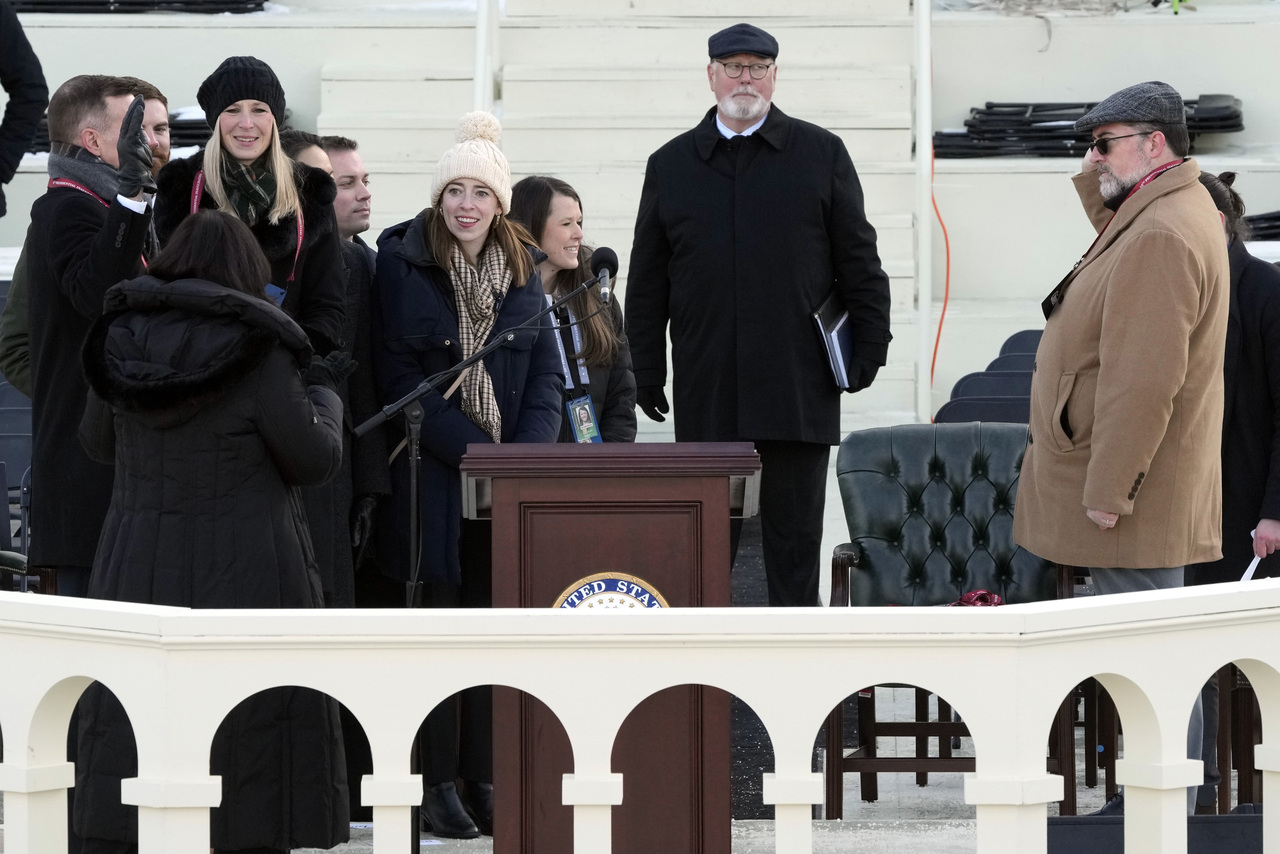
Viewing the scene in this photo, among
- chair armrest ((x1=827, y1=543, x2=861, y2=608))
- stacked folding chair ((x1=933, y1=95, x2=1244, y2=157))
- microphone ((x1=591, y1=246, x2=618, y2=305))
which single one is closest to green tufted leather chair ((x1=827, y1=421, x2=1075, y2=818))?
chair armrest ((x1=827, y1=543, x2=861, y2=608))

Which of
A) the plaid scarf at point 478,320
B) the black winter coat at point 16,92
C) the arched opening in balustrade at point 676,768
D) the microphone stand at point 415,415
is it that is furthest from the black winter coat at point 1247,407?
the black winter coat at point 16,92

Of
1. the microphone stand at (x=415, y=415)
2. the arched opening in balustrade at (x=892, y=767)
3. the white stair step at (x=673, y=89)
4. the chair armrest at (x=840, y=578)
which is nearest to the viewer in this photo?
the microphone stand at (x=415, y=415)

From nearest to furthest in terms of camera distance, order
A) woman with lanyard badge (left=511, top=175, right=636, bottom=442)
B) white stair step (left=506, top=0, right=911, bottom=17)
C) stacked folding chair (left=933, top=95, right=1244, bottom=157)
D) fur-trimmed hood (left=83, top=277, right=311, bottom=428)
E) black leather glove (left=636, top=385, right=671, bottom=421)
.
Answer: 1. fur-trimmed hood (left=83, top=277, right=311, bottom=428)
2. woman with lanyard badge (left=511, top=175, right=636, bottom=442)
3. black leather glove (left=636, top=385, right=671, bottom=421)
4. white stair step (left=506, top=0, right=911, bottom=17)
5. stacked folding chair (left=933, top=95, right=1244, bottom=157)

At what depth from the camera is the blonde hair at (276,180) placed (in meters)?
3.27

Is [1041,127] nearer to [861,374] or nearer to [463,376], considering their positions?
[861,374]

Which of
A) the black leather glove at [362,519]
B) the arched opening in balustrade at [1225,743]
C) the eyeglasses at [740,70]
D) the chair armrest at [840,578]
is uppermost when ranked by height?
the eyeglasses at [740,70]

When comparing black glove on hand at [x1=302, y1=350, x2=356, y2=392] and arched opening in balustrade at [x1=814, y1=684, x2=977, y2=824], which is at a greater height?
black glove on hand at [x1=302, y1=350, x2=356, y2=392]

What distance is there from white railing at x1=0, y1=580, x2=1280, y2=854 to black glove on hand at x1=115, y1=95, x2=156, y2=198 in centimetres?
128

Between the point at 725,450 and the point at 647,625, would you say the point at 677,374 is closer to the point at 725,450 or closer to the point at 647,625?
the point at 725,450

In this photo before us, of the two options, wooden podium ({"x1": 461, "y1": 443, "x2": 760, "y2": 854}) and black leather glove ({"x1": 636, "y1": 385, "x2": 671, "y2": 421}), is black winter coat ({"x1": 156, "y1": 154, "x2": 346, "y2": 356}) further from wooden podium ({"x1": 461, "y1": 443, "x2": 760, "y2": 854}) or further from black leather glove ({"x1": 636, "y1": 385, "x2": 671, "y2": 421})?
black leather glove ({"x1": 636, "y1": 385, "x2": 671, "y2": 421})

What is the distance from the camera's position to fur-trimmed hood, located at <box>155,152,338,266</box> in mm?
3275

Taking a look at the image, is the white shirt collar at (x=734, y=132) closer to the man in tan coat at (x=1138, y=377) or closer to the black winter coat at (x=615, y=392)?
the black winter coat at (x=615, y=392)

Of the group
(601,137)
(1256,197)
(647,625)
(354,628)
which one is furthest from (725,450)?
(1256,197)

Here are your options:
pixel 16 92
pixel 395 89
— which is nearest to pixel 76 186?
pixel 16 92
